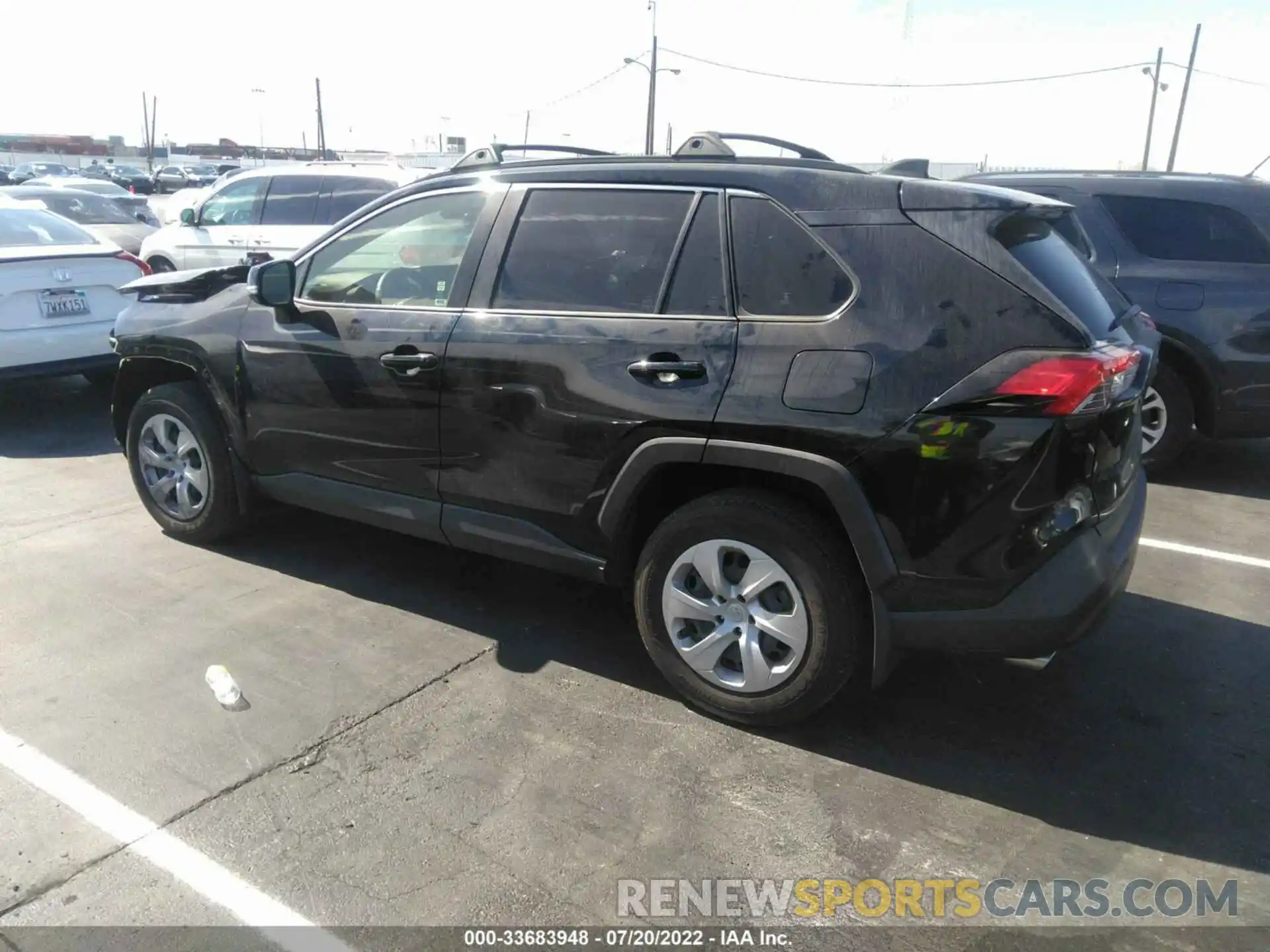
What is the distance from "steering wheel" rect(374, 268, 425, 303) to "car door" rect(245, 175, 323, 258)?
7.14 metres

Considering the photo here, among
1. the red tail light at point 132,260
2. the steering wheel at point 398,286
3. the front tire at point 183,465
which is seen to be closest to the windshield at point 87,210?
the red tail light at point 132,260

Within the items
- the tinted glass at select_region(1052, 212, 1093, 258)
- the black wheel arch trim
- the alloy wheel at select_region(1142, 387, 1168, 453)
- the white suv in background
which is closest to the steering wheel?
→ the black wheel arch trim

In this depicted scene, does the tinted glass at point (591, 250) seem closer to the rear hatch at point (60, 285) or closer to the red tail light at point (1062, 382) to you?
the red tail light at point (1062, 382)

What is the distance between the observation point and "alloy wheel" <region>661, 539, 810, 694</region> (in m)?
3.16

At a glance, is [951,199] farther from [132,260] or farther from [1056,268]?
[132,260]

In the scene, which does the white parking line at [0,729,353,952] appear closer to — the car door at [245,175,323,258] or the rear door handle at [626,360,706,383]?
the rear door handle at [626,360,706,383]

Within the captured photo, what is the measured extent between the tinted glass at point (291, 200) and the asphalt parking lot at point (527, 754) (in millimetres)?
6866

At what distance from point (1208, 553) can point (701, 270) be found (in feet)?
11.1

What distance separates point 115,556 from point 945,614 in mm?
3956

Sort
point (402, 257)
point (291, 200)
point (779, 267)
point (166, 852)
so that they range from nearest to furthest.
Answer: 1. point (166, 852)
2. point (779, 267)
3. point (402, 257)
4. point (291, 200)

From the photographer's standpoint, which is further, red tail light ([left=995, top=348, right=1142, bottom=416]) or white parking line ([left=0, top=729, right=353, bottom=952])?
red tail light ([left=995, top=348, right=1142, bottom=416])

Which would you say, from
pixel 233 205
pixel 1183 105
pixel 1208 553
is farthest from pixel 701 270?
pixel 1183 105

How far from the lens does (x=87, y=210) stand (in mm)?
15297

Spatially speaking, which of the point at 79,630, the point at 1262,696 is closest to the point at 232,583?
the point at 79,630
